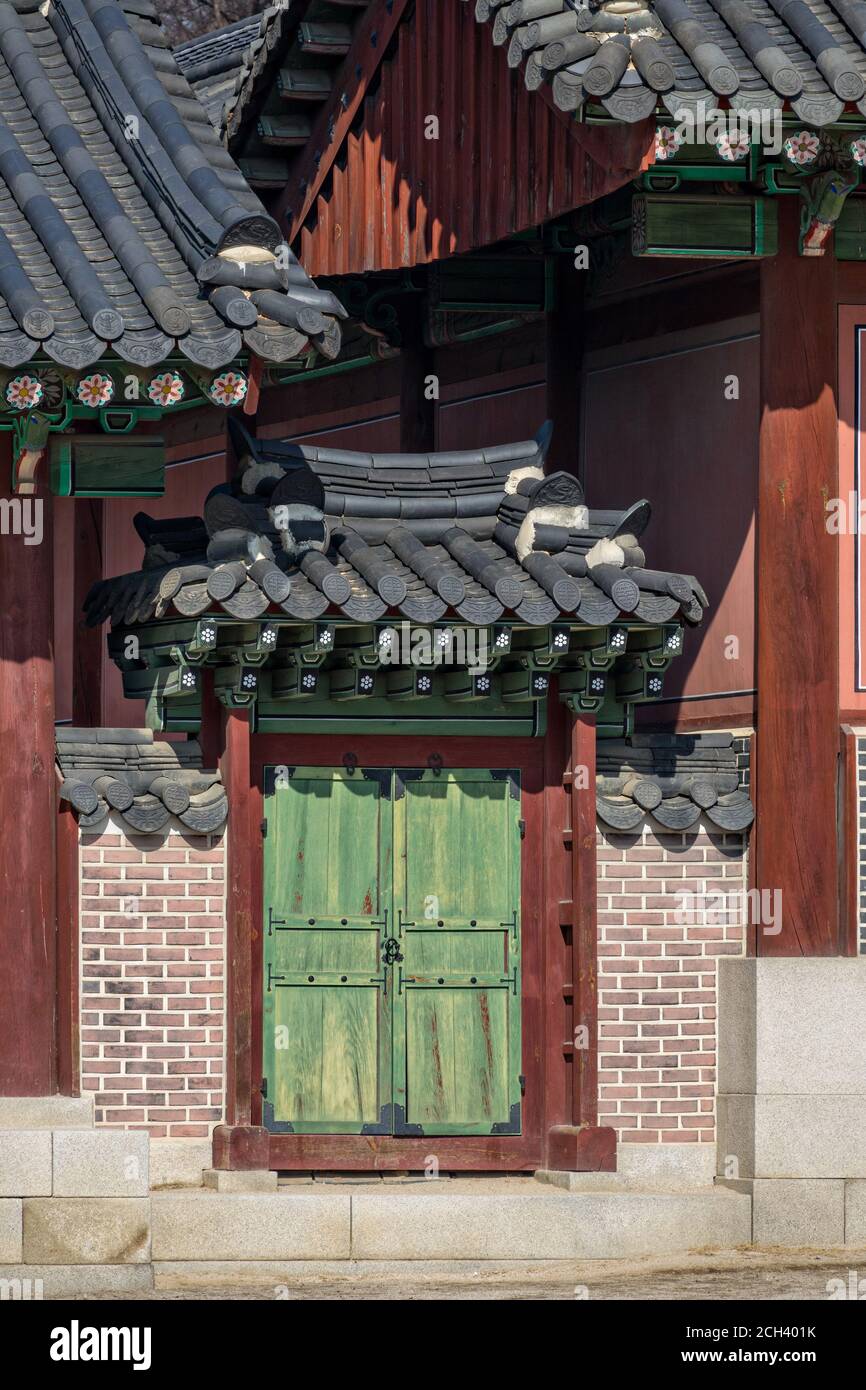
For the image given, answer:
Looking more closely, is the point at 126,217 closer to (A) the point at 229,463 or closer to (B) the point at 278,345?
(B) the point at 278,345

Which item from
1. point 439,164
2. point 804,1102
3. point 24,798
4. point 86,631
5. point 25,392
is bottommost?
point 804,1102

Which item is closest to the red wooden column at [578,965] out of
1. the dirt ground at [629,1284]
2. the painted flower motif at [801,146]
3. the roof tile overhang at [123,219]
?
the dirt ground at [629,1284]

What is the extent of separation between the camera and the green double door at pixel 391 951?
45.2ft

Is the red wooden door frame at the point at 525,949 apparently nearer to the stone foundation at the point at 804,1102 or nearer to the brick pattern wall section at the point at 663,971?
the brick pattern wall section at the point at 663,971

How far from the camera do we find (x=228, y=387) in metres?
12.2

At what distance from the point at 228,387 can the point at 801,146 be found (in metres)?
3.58

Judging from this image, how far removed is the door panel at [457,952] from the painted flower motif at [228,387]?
2763mm

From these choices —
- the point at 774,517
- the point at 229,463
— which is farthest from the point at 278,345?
the point at 229,463

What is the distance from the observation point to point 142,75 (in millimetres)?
14000

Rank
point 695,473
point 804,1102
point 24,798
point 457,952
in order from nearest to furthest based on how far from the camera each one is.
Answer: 1. point 24,798
2. point 804,1102
3. point 457,952
4. point 695,473

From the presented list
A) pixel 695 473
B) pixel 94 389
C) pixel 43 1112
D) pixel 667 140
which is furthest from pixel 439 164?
pixel 43 1112

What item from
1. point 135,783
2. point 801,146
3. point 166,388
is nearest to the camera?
point 166,388

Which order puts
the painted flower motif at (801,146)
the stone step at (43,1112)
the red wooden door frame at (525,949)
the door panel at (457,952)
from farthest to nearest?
the door panel at (457,952) → the red wooden door frame at (525,949) → the painted flower motif at (801,146) → the stone step at (43,1112)

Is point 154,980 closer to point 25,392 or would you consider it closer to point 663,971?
point 663,971
